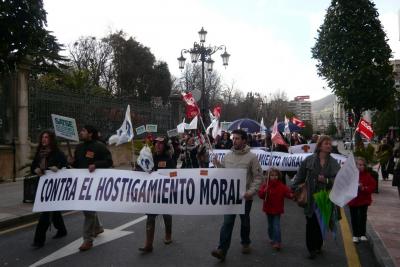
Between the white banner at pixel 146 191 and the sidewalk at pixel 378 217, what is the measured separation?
199cm

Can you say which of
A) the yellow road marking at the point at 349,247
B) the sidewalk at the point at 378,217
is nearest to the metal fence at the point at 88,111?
the sidewalk at the point at 378,217

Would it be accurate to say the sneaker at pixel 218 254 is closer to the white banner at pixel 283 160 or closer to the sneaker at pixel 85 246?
the sneaker at pixel 85 246

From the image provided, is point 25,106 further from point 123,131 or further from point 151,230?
point 151,230

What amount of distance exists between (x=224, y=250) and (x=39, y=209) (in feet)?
9.12

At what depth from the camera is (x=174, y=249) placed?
7016mm

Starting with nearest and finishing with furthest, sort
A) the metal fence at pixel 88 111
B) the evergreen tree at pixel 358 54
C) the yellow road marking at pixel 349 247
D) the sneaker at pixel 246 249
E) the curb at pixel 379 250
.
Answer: the curb at pixel 379 250, the yellow road marking at pixel 349 247, the sneaker at pixel 246 249, the metal fence at pixel 88 111, the evergreen tree at pixel 358 54

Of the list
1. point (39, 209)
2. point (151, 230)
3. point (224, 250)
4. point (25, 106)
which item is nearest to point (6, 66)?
point (25, 106)

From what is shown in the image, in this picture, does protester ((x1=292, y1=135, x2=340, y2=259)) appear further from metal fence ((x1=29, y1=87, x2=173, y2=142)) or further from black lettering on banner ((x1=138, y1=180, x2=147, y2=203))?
metal fence ((x1=29, y1=87, x2=173, y2=142))

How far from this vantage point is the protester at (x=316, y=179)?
6.50 meters

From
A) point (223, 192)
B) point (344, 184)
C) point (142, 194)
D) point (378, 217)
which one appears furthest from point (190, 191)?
point (378, 217)

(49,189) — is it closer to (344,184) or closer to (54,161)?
(54,161)

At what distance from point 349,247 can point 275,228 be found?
3.89 ft

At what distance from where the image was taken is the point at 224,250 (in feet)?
20.8

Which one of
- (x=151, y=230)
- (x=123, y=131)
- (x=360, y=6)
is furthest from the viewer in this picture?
(x=360, y=6)
